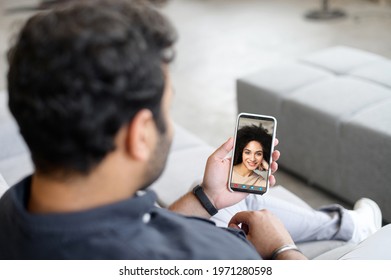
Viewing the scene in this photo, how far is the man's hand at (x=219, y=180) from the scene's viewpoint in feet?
3.93

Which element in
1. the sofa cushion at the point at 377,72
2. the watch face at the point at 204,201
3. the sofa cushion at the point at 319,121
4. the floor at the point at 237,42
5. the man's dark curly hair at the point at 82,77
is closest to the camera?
the man's dark curly hair at the point at 82,77

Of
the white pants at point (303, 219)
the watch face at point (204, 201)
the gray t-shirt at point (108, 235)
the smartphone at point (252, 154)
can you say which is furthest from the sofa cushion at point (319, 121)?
the gray t-shirt at point (108, 235)

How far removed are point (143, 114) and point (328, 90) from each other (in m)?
1.68

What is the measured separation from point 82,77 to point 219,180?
0.63m

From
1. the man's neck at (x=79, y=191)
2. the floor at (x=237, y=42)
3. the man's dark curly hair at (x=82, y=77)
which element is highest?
the man's dark curly hair at (x=82, y=77)

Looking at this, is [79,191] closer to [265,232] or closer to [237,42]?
[265,232]

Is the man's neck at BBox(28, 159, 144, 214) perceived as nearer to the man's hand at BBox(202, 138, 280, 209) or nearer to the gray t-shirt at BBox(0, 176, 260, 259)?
the gray t-shirt at BBox(0, 176, 260, 259)

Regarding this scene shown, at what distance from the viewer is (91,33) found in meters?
0.65

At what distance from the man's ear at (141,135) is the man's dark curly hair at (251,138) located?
0.51 metres

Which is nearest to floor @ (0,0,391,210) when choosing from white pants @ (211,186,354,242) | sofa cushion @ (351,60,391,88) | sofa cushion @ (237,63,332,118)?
sofa cushion @ (237,63,332,118)

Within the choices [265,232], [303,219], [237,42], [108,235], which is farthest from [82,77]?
[237,42]

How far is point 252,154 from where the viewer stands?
1.24 metres

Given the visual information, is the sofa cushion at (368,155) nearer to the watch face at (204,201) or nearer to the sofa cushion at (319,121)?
the sofa cushion at (319,121)

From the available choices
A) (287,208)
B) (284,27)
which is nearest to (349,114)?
(287,208)
